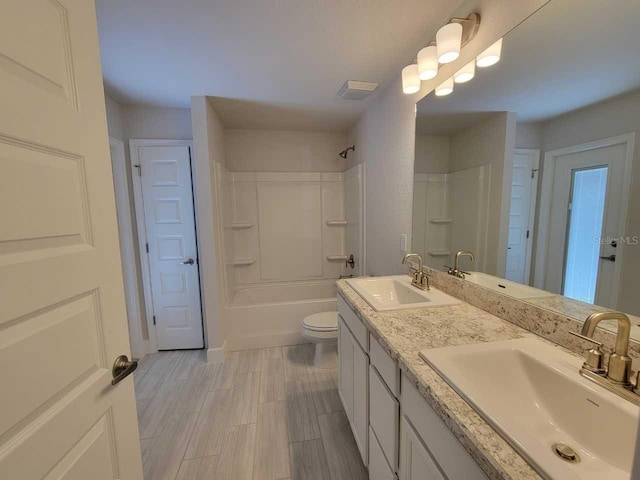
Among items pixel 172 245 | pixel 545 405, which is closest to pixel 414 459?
pixel 545 405

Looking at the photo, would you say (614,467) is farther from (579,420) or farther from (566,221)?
(566,221)

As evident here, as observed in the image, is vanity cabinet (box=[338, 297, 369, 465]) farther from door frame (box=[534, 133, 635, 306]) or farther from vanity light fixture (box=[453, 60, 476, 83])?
vanity light fixture (box=[453, 60, 476, 83])

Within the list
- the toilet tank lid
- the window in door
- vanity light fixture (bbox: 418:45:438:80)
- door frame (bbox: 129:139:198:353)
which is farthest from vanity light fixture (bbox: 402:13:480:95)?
door frame (bbox: 129:139:198:353)

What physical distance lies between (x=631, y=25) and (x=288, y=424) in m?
2.35

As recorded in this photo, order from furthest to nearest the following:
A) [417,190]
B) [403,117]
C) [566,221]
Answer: [403,117], [417,190], [566,221]

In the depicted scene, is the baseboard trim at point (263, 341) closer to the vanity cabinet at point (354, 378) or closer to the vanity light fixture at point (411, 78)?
the vanity cabinet at point (354, 378)

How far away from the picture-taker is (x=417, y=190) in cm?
174

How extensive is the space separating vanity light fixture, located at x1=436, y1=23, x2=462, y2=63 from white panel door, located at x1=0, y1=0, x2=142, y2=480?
1.36m

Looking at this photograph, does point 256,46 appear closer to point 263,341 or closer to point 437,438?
point 437,438

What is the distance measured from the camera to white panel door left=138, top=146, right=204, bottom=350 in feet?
8.31

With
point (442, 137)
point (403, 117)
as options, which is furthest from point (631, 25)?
point (403, 117)

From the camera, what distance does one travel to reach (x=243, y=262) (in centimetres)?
317

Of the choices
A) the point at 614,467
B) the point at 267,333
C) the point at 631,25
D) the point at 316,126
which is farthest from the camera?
the point at 316,126

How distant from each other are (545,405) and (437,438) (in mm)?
340
